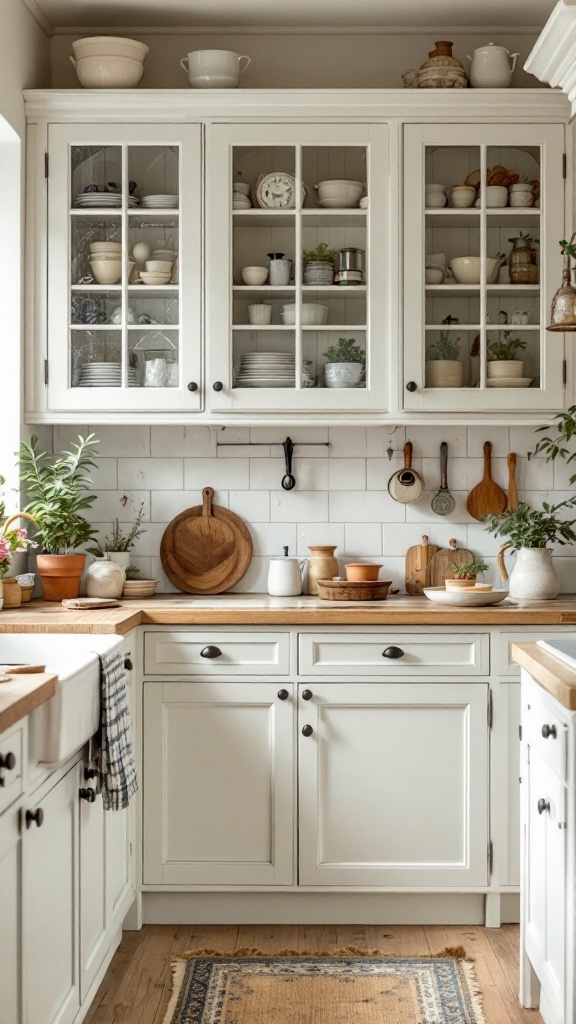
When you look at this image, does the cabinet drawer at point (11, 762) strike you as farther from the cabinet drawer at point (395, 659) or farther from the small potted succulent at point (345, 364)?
the small potted succulent at point (345, 364)

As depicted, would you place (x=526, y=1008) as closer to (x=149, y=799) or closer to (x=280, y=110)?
(x=149, y=799)

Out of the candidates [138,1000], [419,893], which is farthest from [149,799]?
[419,893]

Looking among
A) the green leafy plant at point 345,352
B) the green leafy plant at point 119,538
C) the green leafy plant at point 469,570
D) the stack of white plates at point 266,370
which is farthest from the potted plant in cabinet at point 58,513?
the green leafy plant at point 469,570

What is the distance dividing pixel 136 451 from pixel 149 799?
1259 mm

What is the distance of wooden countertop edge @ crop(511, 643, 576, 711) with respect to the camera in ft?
6.63

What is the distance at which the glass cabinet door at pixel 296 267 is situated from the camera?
11.1 feet

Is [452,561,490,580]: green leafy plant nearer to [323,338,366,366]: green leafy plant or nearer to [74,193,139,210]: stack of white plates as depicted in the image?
[323,338,366,366]: green leafy plant

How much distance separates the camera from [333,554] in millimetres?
3705

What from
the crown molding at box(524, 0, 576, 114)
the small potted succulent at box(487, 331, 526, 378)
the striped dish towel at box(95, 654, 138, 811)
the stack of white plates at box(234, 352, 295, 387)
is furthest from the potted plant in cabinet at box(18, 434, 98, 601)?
the crown molding at box(524, 0, 576, 114)

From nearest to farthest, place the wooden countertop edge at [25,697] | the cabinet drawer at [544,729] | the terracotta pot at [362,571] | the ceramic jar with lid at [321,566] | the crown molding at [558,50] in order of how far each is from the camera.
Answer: the wooden countertop edge at [25,697] < the cabinet drawer at [544,729] < the crown molding at [558,50] < the terracotta pot at [362,571] < the ceramic jar with lid at [321,566]

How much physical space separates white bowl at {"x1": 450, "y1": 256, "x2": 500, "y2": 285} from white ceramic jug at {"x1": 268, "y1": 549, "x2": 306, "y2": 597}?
1103mm

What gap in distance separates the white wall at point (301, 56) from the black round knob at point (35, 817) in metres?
2.72

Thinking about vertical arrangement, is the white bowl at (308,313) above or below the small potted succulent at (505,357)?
above

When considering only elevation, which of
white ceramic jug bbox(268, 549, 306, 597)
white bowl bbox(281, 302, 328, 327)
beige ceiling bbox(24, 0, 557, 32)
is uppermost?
beige ceiling bbox(24, 0, 557, 32)
